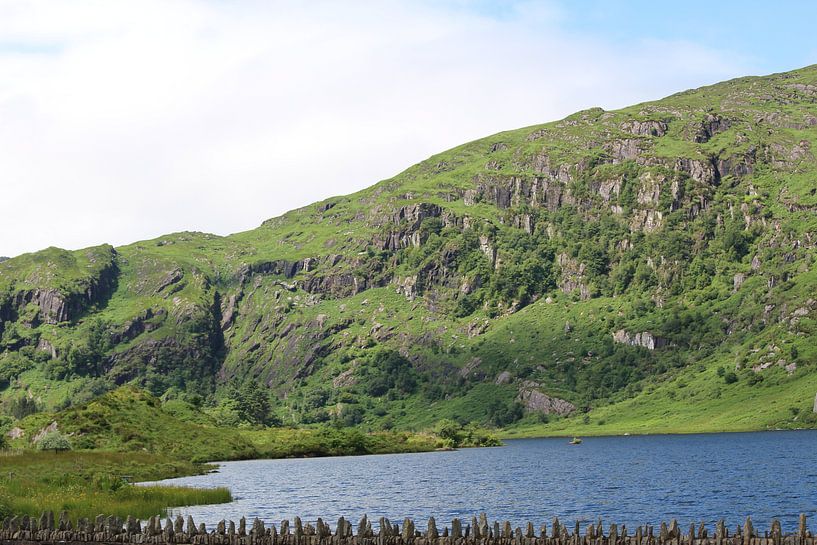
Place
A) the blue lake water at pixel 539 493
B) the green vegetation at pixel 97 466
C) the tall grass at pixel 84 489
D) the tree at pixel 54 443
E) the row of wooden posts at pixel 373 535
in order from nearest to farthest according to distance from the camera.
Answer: the row of wooden posts at pixel 373 535 → the tall grass at pixel 84 489 → the green vegetation at pixel 97 466 → the blue lake water at pixel 539 493 → the tree at pixel 54 443

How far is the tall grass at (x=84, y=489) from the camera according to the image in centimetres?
7862

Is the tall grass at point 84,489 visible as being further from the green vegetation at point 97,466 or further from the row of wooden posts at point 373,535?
the row of wooden posts at point 373,535

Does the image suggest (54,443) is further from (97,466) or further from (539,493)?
(539,493)

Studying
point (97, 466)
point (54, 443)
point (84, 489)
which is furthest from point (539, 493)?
point (54, 443)

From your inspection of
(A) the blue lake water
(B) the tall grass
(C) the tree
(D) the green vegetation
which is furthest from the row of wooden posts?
(C) the tree

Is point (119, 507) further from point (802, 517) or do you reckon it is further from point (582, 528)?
point (802, 517)

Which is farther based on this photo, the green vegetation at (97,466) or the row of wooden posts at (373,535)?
the green vegetation at (97,466)

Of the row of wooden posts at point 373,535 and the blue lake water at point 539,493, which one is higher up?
the row of wooden posts at point 373,535

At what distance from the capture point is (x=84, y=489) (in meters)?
92.8

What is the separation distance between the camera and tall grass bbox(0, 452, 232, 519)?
3095 inches

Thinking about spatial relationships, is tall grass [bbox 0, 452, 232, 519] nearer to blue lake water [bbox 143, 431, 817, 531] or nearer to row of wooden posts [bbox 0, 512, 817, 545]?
blue lake water [bbox 143, 431, 817, 531]

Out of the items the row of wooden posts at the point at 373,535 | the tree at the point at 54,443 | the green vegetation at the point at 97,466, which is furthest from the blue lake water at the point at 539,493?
the tree at the point at 54,443

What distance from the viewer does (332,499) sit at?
124188mm

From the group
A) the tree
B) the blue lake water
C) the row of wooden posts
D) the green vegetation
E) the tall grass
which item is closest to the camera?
the row of wooden posts
